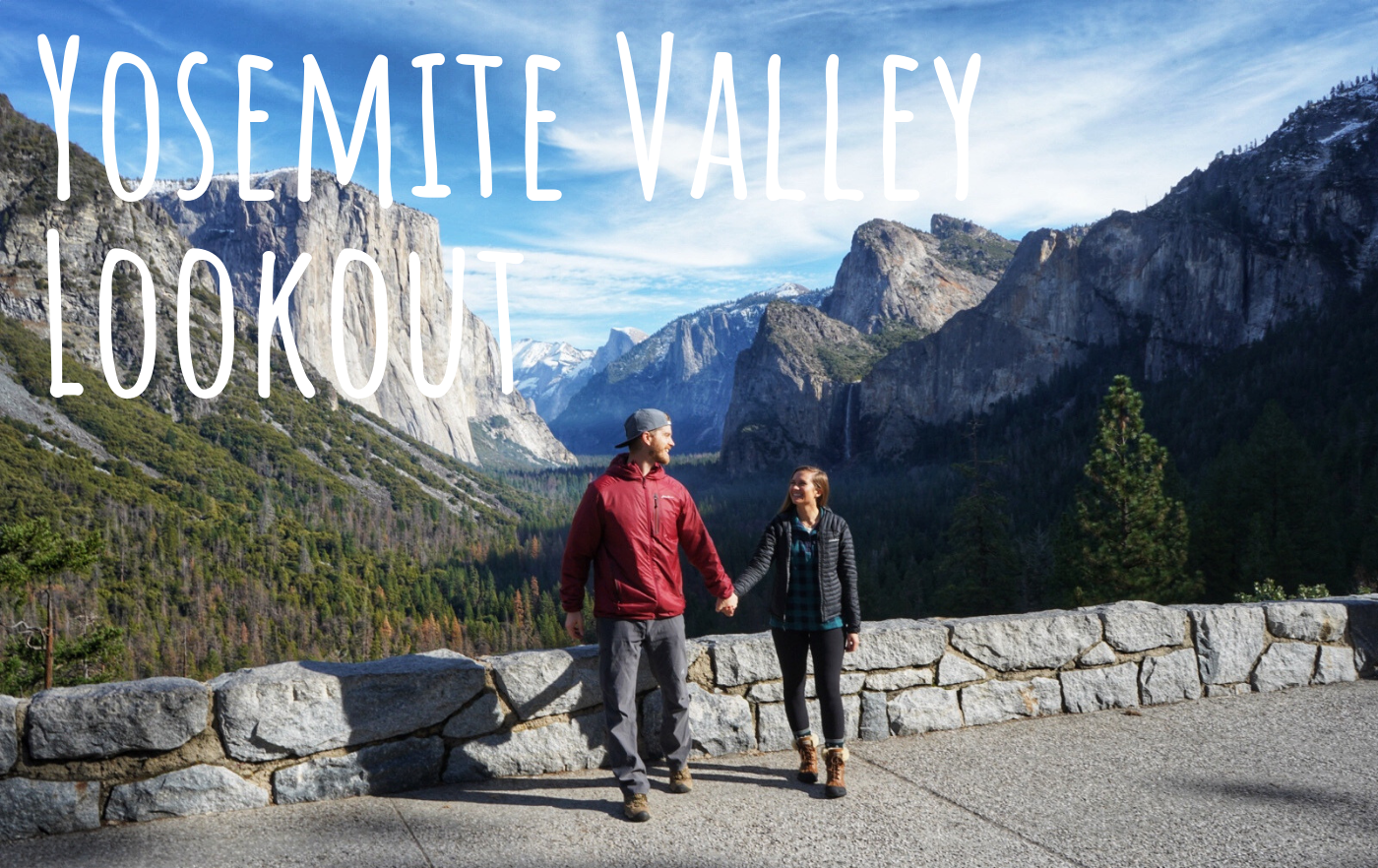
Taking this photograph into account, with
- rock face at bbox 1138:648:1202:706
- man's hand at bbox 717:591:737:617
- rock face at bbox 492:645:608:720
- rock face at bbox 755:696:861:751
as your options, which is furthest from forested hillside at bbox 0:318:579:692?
rock face at bbox 1138:648:1202:706

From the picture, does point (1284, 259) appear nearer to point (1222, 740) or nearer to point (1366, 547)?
point (1366, 547)

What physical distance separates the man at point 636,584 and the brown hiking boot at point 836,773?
0.96 metres

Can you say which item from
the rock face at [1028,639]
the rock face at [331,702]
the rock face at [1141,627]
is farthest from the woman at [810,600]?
the rock face at [1141,627]

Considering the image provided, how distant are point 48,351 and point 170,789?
17536 cm

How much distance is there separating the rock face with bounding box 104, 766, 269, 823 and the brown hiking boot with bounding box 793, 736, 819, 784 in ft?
12.0

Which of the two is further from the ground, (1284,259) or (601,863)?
(1284,259)

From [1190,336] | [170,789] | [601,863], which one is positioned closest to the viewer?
[601,863]

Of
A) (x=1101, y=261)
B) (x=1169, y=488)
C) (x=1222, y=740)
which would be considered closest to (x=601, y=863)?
(x=1222, y=740)

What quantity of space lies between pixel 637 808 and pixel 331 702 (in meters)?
2.21

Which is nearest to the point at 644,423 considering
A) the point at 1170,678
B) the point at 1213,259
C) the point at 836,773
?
the point at 836,773

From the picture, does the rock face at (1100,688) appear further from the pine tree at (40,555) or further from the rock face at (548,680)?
the pine tree at (40,555)

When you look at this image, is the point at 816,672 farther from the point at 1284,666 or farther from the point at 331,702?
the point at 1284,666

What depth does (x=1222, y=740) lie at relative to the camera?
23.5 ft

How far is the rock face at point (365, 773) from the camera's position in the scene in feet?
19.5
